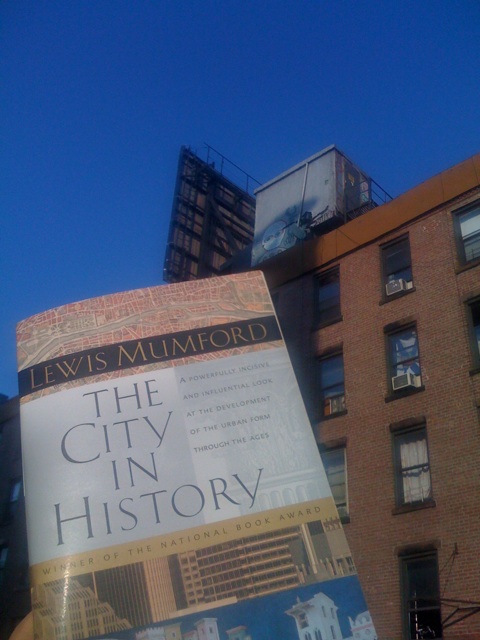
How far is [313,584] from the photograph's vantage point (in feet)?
41.0

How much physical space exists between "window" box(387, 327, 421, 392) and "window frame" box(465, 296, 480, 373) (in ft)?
5.71

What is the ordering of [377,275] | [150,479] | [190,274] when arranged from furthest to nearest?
[190,274], [377,275], [150,479]

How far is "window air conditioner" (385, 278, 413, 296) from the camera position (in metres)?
21.6

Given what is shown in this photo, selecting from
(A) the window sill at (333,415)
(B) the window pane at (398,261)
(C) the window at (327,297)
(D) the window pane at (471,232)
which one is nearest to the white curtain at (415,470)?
(A) the window sill at (333,415)

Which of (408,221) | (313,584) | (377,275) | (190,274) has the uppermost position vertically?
(190,274)

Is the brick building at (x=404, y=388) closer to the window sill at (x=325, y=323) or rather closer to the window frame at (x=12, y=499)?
the window sill at (x=325, y=323)

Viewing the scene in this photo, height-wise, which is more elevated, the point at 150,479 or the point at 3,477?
the point at 3,477

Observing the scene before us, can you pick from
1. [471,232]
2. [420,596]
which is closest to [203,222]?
[471,232]

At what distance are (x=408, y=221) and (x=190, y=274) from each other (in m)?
13.7

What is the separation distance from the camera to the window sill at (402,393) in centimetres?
1958

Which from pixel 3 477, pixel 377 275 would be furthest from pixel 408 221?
pixel 3 477

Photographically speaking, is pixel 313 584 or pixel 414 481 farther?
pixel 414 481

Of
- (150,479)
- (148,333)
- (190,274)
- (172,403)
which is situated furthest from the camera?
(190,274)

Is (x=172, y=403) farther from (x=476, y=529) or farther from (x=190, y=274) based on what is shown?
(x=190, y=274)
